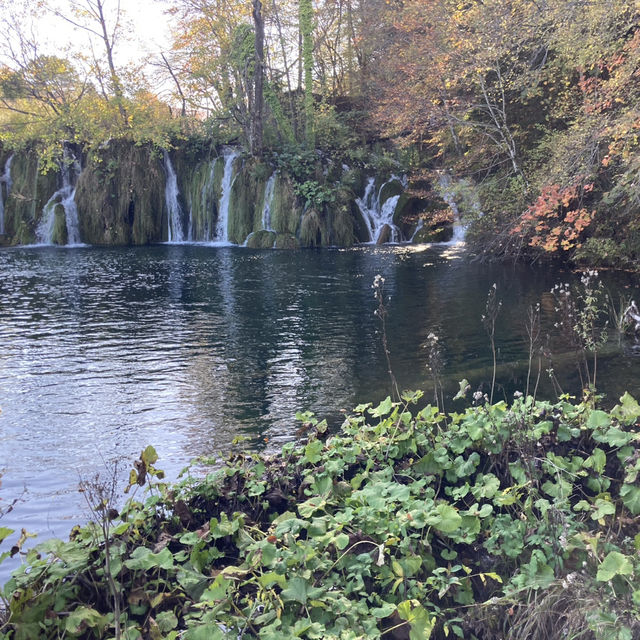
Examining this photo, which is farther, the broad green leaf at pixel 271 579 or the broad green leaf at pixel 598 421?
the broad green leaf at pixel 598 421

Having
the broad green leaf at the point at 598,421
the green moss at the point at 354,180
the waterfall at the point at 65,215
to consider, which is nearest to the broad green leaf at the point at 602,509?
the broad green leaf at the point at 598,421

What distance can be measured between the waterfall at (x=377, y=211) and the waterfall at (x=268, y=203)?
369 centimetres

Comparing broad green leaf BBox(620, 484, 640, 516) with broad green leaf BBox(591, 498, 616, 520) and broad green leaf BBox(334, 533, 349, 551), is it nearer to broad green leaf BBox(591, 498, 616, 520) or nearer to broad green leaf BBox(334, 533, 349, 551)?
broad green leaf BBox(591, 498, 616, 520)

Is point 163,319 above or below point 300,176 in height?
below

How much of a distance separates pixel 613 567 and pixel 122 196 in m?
25.6

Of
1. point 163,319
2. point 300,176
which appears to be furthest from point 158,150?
point 163,319

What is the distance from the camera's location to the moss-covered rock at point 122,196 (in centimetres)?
2517

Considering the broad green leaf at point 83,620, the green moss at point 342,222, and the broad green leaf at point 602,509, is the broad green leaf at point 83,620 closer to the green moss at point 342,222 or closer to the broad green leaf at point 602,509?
the broad green leaf at point 602,509

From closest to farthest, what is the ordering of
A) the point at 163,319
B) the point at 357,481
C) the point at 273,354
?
1. the point at 357,481
2. the point at 273,354
3. the point at 163,319

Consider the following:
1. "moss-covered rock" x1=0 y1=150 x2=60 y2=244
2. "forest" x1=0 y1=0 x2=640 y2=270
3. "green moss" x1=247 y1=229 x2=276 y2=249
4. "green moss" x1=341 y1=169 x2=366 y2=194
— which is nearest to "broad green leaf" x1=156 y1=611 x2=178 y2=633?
"forest" x1=0 y1=0 x2=640 y2=270

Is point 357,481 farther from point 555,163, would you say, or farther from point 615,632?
point 555,163

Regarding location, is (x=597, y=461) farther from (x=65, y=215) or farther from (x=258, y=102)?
(x=65, y=215)

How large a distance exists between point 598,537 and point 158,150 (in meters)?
26.3

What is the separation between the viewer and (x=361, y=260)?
1928 cm
